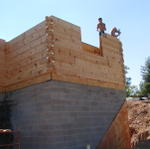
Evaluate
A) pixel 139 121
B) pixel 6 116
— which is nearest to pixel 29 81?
pixel 6 116

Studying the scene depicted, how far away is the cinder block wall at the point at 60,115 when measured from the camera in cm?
688

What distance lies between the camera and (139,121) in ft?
48.2

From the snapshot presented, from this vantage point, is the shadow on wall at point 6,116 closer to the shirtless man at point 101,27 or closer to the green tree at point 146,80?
the shirtless man at point 101,27

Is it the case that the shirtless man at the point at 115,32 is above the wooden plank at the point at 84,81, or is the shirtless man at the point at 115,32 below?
above

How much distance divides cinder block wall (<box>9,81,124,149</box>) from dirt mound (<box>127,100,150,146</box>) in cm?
→ 518

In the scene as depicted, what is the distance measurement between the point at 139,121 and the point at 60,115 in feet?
30.6

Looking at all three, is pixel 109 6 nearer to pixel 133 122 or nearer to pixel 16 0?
pixel 16 0

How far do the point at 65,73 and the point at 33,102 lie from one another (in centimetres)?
154

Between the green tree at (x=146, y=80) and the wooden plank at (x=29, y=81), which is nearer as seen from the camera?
the wooden plank at (x=29, y=81)

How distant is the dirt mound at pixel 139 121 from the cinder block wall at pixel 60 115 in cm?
518

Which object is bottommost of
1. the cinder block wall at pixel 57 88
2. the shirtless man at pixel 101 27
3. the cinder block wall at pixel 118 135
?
the cinder block wall at pixel 118 135

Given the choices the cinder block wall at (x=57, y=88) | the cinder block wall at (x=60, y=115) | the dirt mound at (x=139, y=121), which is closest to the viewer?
the cinder block wall at (x=60, y=115)

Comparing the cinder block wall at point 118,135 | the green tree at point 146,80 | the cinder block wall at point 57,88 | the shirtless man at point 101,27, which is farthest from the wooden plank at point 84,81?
the green tree at point 146,80

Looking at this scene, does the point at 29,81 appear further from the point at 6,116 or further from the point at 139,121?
the point at 139,121
